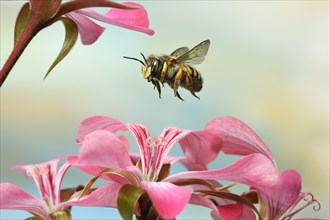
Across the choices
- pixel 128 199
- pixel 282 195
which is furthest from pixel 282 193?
pixel 128 199

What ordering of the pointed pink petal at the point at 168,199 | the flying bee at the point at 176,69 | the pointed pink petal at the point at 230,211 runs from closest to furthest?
the pointed pink petal at the point at 168,199 < the pointed pink petal at the point at 230,211 < the flying bee at the point at 176,69

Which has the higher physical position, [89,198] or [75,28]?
[75,28]

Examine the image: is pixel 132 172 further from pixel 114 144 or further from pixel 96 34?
pixel 96 34

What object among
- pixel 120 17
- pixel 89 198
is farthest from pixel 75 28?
pixel 89 198

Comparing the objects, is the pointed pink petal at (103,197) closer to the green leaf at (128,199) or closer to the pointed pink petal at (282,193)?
the green leaf at (128,199)

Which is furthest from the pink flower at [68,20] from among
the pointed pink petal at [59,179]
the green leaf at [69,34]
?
the pointed pink petal at [59,179]

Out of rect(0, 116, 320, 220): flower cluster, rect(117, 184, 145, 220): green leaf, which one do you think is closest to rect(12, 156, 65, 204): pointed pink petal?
rect(0, 116, 320, 220): flower cluster

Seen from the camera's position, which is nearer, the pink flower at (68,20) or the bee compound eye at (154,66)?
the pink flower at (68,20)
